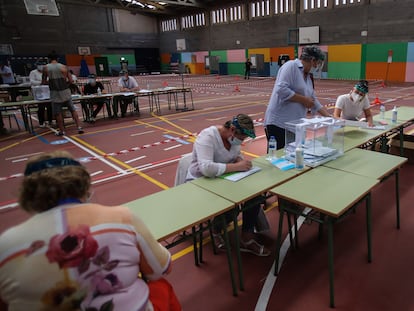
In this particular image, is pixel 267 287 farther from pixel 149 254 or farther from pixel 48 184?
pixel 48 184

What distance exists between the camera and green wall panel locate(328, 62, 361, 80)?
60.0 feet

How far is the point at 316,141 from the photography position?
3.49 metres

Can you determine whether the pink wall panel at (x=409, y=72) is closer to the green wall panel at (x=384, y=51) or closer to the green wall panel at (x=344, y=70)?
the green wall panel at (x=384, y=51)

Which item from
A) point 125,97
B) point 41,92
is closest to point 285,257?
point 41,92

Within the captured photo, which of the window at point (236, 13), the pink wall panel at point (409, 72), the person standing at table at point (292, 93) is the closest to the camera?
the person standing at table at point (292, 93)

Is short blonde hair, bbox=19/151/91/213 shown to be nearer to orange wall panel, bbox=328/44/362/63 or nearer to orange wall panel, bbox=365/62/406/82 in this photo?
orange wall panel, bbox=365/62/406/82

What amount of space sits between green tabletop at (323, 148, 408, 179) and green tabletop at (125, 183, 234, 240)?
132 centimetres

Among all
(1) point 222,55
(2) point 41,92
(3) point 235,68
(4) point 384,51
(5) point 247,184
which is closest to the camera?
(5) point 247,184

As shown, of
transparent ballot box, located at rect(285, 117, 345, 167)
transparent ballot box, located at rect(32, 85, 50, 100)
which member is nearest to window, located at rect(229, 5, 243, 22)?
transparent ballot box, located at rect(32, 85, 50, 100)

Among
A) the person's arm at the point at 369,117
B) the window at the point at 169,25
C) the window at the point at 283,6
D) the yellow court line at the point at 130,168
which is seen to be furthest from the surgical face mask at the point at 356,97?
the window at the point at 169,25

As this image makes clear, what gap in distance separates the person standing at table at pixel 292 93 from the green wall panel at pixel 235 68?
22.8 meters

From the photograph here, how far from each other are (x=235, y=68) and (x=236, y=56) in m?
0.96

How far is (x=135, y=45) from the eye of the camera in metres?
32.0

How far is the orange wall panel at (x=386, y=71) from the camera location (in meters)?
16.5
